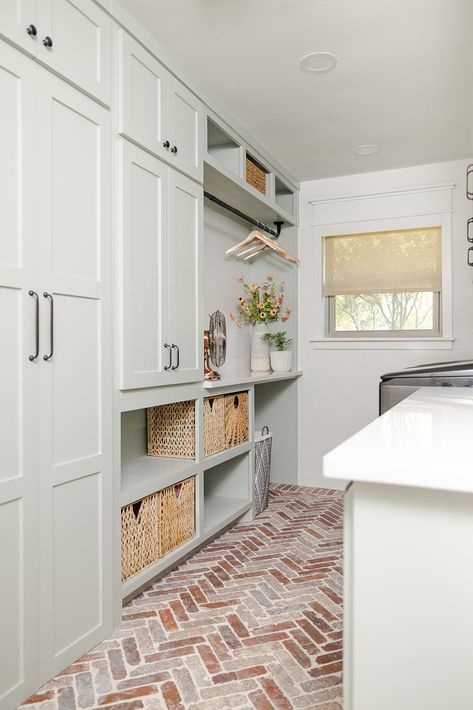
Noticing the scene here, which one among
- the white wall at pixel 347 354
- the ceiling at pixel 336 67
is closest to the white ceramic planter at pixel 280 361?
the white wall at pixel 347 354

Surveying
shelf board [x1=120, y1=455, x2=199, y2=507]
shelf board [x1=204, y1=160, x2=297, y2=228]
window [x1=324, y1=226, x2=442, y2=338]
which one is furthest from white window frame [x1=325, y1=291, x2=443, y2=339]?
shelf board [x1=120, y1=455, x2=199, y2=507]

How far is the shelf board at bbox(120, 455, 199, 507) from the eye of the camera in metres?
2.35

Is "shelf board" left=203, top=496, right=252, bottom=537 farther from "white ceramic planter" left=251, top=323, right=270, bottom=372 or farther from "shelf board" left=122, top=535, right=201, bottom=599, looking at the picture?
"white ceramic planter" left=251, top=323, right=270, bottom=372

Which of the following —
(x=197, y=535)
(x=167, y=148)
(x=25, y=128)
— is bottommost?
(x=197, y=535)

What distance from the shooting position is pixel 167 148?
8.29 feet

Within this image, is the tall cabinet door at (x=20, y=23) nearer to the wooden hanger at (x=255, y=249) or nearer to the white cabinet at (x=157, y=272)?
the white cabinet at (x=157, y=272)

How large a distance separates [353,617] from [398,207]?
3894 millimetres

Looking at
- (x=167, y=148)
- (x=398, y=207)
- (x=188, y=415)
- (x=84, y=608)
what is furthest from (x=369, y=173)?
(x=84, y=608)

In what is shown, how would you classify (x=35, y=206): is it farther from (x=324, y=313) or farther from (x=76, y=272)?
(x=324, y=313)

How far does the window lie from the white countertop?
10.4ft

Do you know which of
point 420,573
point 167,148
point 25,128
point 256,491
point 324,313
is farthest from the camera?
point 324,313

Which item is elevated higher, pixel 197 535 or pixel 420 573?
pixel 420 573

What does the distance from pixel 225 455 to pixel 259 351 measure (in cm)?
120

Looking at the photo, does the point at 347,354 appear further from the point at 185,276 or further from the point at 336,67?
the point at 336,67
